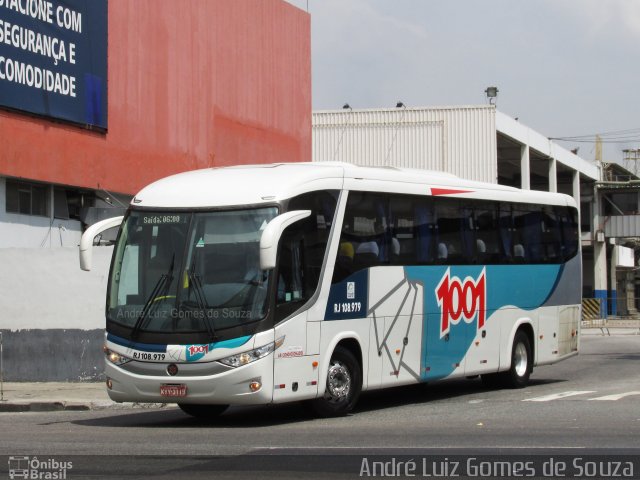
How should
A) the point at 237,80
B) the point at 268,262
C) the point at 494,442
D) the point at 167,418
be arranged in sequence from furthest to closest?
1. the point at 237,80
2. the point at 167,418
3. the point at 268,262
4. the point at 494,442

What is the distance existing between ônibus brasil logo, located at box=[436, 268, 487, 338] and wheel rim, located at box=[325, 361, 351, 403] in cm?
280

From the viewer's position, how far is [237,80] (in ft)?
103

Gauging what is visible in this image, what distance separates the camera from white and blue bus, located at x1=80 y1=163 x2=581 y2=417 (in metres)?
14.2

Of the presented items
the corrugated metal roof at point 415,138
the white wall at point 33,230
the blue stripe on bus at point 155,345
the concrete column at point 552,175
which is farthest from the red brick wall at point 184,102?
the concrete column at point 552,175

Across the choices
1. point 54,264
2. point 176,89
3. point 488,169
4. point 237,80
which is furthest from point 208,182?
point 488,169

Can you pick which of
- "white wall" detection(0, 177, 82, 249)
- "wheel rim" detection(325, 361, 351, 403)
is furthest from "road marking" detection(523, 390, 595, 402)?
"white wall" detection(0, 177, 82, 249)

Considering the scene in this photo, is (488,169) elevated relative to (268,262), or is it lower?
elevated

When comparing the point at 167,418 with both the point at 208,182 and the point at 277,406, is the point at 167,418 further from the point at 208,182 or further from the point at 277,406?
the point at 208,182

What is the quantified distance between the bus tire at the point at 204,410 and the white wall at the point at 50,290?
6232mm

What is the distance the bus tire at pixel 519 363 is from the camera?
20281 millimetres

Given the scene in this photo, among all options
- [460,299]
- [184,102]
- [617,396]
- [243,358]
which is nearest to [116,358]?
[243,358]

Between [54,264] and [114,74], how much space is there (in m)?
5.88

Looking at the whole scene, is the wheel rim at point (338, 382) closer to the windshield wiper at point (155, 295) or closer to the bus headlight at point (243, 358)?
the bus headlight at point (243, 358)

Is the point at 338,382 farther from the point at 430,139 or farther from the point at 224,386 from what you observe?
the point at 430,139
